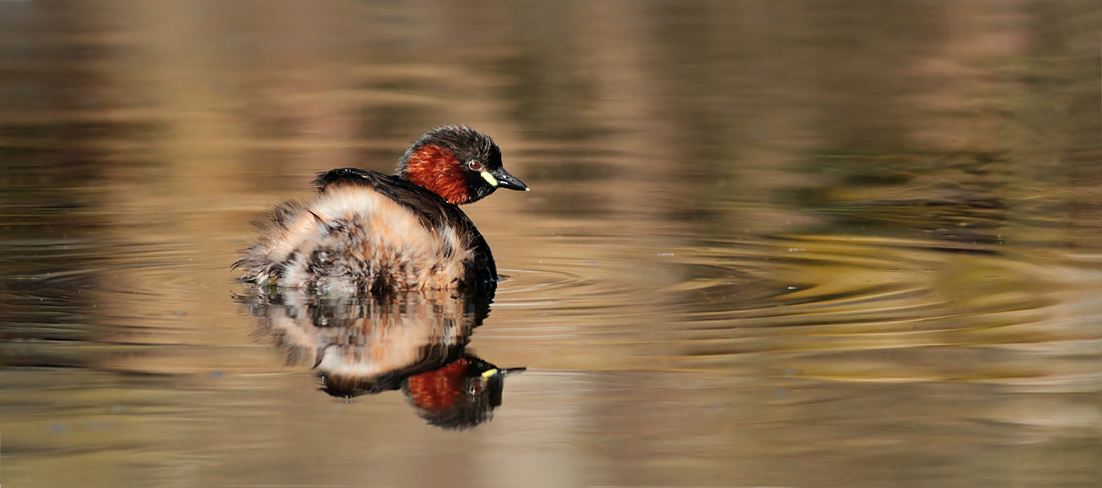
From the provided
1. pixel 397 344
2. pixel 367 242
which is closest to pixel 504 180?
pixel 367 242

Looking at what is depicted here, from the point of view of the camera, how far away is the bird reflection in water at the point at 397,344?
16.5ft

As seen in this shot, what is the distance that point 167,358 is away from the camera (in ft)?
17.9

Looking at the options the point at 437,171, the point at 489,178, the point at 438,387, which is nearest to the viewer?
the point at 438,387

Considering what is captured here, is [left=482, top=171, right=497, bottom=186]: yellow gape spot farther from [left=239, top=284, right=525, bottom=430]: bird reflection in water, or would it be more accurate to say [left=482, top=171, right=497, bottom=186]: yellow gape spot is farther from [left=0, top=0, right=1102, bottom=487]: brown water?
[left=239, top=284, right=525, bottom=430]: bird reflection in water

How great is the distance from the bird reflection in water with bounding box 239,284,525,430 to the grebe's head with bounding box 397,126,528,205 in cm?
67

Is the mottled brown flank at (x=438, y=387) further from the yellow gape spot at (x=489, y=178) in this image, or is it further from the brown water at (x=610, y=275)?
the yellow gape spot at (x=489, y=178)

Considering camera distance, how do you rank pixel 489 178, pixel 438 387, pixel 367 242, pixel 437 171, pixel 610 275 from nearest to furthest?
pixel 438 387
pixel 367 242
pixel 610 275
pixel 437 171
pixel 489 178

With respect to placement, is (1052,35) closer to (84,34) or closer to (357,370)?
(84,34)

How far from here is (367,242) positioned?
6391mm

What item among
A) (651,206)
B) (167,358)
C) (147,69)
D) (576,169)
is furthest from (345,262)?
(147,69)

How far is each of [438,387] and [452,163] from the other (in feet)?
7.35

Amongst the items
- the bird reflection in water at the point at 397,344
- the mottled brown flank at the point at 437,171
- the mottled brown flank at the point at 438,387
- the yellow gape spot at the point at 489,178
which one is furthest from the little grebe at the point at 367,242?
the mottled brown flank at the point at 438,387

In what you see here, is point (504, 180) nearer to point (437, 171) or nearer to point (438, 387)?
point (437, 171)

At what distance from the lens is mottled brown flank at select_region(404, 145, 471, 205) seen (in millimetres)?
7148
